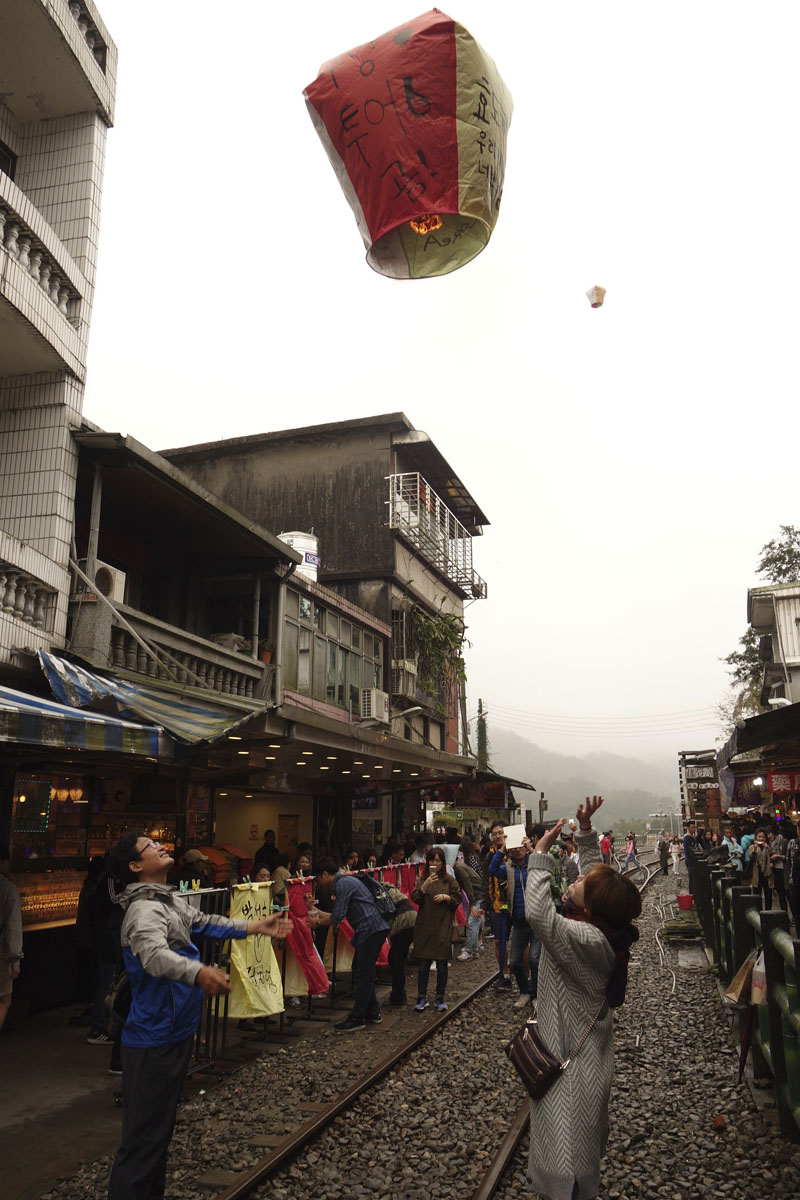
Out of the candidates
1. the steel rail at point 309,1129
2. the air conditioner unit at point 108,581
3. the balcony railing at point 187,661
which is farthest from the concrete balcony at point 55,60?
the steel rail at point 309,1129

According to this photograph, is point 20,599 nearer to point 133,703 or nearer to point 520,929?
point 133,703

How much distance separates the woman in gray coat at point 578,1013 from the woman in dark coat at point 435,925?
648 cm

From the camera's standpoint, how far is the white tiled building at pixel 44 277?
9867mm

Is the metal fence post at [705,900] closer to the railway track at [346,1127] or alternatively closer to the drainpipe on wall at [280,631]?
the railway track at [346,1127]

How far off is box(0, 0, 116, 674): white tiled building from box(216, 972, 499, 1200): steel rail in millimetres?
5662

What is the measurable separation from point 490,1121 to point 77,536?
1003cm

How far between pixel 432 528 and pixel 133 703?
18.5 metres

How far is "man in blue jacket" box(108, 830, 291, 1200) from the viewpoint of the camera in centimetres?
375

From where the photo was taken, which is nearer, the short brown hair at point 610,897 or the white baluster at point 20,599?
the short brown hair at point 610,897

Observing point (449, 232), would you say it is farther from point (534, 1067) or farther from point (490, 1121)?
point (490, 1121)

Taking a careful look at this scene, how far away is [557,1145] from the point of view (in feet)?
10.9

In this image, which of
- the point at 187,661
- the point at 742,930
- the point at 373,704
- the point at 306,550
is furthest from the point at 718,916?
the point at 306,550

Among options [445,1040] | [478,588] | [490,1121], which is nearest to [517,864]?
[445,1040]

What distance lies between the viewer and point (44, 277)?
35.3 ft
